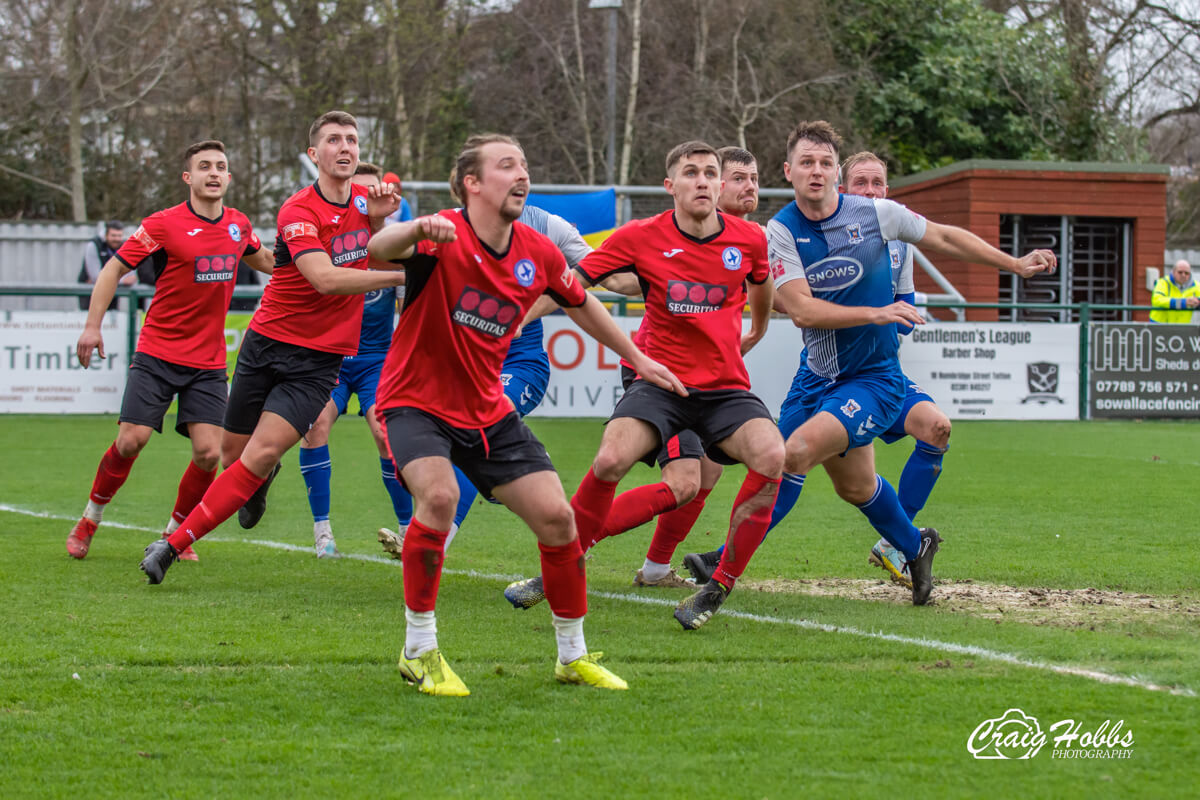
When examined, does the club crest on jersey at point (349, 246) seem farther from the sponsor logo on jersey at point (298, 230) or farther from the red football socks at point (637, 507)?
the red football socks at point (637, 507)

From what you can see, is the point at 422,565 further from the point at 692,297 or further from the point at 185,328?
the point at 185,328

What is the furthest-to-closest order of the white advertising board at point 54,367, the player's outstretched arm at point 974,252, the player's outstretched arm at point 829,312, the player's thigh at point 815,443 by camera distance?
the white advertising board at point 54,367, the player's outstretched arm at point 974,252, the player's thigh at point 815,443, the player's outstretched arm at point 829,312

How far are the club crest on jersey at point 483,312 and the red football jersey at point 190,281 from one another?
3.22 meters

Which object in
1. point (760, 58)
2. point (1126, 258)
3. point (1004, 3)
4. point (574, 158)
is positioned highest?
point (1004, 3)

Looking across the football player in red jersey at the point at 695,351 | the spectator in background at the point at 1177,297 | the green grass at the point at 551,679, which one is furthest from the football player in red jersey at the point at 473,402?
the spectator in background at the point at 1177,297

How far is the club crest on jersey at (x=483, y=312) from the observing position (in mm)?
4621

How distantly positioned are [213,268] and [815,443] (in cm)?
366

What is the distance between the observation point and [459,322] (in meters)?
4.63

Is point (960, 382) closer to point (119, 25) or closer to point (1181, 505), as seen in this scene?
point (1181, 505)

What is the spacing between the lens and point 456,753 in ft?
12.1

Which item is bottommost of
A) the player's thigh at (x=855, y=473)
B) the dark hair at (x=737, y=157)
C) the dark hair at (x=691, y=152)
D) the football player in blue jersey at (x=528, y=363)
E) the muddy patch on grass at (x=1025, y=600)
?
the muddy patch on grass at (x=1025, y=600)

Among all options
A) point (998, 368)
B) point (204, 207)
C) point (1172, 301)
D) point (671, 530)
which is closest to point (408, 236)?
point (671, 530)

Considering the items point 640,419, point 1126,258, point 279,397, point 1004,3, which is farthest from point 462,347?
point 1004,3

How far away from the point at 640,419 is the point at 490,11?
24405 mm
